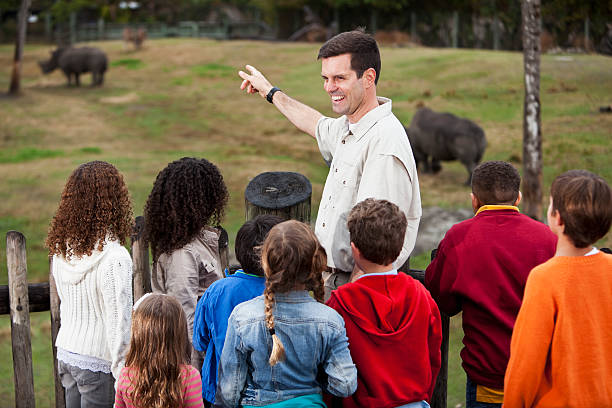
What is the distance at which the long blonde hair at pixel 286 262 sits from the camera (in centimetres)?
274

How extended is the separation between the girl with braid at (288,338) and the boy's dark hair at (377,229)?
0.17 metres

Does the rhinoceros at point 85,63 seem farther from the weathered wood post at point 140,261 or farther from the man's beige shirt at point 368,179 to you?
the man's beige shirt at point 368,179

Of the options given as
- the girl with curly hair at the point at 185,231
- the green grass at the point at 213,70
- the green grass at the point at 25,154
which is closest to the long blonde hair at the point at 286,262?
the girl with curly hair at the point at 185,231

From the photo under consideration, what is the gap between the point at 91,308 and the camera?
341 cm

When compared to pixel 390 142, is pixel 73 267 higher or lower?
lower

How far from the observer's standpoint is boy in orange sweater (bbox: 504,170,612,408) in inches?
102

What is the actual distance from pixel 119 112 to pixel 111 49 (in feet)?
47.4

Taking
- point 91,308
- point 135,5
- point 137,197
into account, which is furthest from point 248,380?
point 135,5

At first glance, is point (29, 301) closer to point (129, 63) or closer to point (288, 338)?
point (288, 338)

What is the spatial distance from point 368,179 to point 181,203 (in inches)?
37.8

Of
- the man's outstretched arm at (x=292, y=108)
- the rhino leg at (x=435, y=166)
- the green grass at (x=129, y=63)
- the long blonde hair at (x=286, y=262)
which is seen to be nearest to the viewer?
the long blonde hair at (x=286, y=262)

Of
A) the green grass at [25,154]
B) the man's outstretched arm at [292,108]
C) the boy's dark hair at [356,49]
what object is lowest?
the green grass at [25,154]

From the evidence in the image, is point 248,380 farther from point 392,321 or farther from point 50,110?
point 50,110

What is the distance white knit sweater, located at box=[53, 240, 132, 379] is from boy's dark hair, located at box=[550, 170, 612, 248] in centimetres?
190
